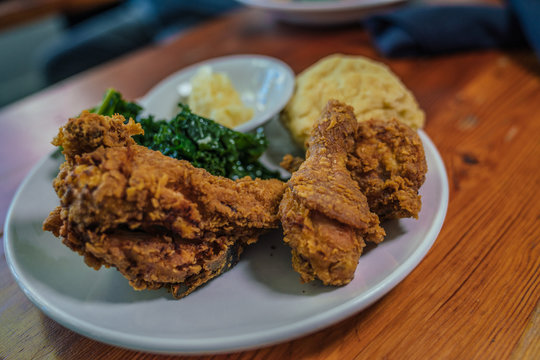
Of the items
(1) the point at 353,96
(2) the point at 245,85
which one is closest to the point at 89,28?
(2) the point at 245,85

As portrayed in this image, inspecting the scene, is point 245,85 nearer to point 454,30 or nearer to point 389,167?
point 389,167

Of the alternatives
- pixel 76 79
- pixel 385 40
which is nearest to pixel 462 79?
pixel 385 40

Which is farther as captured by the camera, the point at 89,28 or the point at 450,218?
the point at 89,28

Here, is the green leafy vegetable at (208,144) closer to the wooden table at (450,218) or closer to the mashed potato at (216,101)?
the mashed potato at (216,101)

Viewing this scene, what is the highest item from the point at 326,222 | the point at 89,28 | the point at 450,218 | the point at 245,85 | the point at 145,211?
the point at 145,211

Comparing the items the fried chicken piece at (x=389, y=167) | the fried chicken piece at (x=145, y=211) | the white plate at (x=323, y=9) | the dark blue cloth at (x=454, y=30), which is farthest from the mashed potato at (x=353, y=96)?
the white plate at (x=323, y=9)

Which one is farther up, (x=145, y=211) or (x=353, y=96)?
(x=145, y=211)

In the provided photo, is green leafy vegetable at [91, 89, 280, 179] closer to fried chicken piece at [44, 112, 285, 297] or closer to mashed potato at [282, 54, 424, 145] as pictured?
mashed potato at [282, 54, 424, 145]
